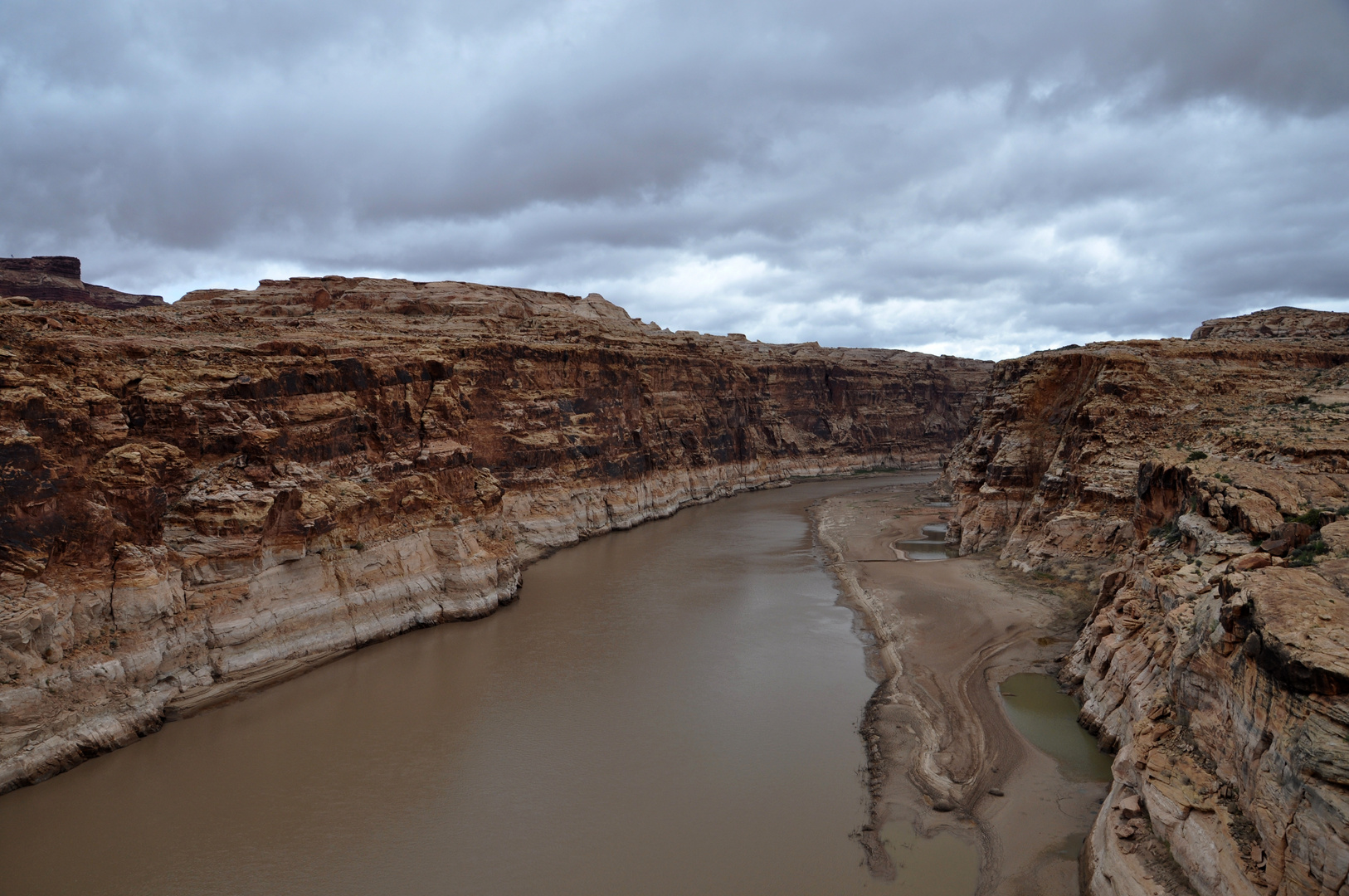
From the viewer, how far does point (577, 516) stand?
46.1 meters

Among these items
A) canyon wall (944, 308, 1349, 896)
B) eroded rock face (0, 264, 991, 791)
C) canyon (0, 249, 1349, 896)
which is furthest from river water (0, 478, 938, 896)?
canyon wall (944, 308, 1349, 896)

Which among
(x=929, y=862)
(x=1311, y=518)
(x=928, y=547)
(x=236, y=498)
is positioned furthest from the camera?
(x=928, y=547)

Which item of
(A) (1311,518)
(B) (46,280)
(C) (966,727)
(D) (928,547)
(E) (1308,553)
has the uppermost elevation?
(B) (46,280)

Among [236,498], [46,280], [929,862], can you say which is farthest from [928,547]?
[46,280]

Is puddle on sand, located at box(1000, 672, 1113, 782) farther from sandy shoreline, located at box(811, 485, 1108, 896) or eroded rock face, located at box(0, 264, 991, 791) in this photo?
eroded rock face, located at box(0, 264, 991, 791)

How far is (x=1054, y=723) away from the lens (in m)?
18.4

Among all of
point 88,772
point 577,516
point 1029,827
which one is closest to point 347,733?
point 88,772

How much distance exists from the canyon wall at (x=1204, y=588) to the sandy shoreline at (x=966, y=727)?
1341 millimetres

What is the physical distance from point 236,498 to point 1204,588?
25054 mm

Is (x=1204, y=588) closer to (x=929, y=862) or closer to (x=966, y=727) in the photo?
(x=966, y=727)

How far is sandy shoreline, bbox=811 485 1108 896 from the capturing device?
1368 centimetres

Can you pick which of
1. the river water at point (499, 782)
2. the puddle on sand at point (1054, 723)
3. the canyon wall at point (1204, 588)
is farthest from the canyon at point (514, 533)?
the river water at point (499, 782)

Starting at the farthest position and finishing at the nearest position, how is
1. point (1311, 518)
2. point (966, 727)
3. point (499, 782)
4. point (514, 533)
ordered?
point (514, 533)
point (966, 727)
point (499, 782)
point (1311, 518)

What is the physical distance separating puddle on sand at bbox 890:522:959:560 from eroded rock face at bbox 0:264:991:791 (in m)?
19.4
